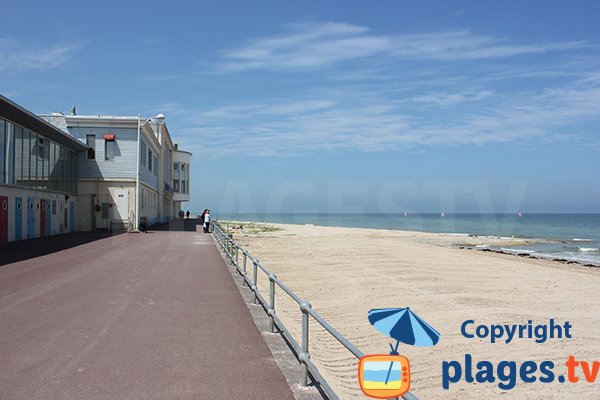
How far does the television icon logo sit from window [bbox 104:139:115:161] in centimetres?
3465

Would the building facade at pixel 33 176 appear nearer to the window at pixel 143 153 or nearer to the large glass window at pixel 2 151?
the large glass window at pixel 2 151

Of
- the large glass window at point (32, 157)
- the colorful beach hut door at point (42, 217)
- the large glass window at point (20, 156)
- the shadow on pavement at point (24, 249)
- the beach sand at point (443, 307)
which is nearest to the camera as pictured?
the beach sand at point (443, 307)

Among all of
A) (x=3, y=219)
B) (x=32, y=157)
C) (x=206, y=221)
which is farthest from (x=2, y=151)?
(x=206, y=221)

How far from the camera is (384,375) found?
133 inches

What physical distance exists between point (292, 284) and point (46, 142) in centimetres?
1891

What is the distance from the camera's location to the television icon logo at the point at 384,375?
11.0 feet

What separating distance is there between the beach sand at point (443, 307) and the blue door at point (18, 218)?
1085 centimetres

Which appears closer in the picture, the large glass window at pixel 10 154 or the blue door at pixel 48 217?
the large glass window at pixel 10 154

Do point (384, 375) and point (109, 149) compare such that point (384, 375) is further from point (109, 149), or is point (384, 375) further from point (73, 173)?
point (109, 149)

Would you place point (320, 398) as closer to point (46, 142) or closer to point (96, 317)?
point (96, 317)

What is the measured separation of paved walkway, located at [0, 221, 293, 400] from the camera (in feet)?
17.5

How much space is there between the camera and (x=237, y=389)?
208 inches

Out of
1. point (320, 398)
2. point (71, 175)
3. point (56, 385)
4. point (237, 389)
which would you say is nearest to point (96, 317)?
point (56, 385)

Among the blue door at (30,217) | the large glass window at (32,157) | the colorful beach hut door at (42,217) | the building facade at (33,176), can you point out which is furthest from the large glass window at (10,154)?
the colorful beach hut door at (42,217)
